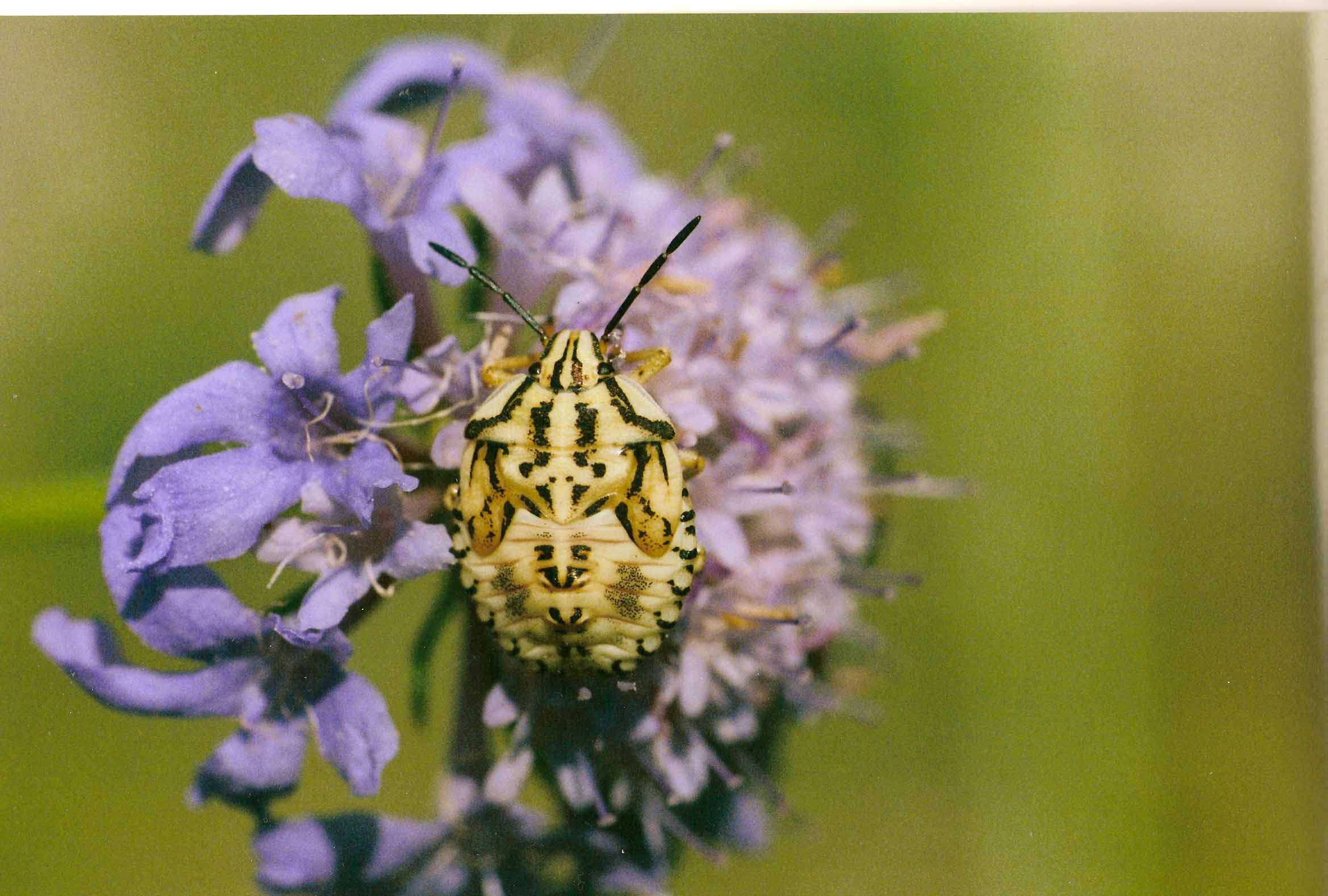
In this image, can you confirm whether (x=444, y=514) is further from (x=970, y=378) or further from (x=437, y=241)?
(x=970, y=378)

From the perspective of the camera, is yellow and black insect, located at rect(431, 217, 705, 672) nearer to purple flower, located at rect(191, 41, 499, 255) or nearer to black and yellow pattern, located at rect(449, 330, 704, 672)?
black and yellow pattern, located at rect(449, 330, 704, 672)

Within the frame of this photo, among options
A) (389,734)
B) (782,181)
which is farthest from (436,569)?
(782,181)

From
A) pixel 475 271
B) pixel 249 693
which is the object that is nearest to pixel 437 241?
pixel 475 271

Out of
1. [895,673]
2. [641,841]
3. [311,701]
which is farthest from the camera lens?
[895,673]

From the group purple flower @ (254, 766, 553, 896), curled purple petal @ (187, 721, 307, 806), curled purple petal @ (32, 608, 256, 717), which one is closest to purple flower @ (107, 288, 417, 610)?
curled purple petal @ (32, 608, 256, 717)

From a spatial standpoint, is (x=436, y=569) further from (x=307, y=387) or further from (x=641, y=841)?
(x=641, y=841)

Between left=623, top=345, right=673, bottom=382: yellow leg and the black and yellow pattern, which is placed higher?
left=623, top=345, right=673, bottom=382: yellow leg
